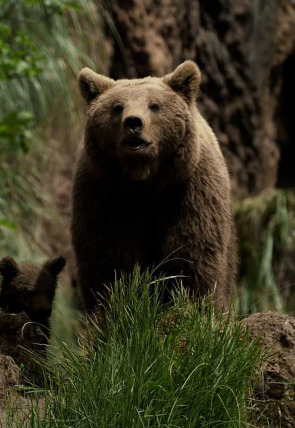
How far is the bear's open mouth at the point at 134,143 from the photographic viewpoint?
5188 millimetres

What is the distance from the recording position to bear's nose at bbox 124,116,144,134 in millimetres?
5121

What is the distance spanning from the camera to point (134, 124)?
16.9ft

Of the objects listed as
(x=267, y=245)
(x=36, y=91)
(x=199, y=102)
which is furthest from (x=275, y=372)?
(x=199, y=102)

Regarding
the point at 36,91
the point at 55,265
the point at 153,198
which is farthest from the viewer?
the point at 36,91

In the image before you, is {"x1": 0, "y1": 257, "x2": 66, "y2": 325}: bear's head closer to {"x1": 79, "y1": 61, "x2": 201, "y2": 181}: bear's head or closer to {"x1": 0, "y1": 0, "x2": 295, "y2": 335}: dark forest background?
{"x1": 79, "y1": 61, "x2": 201, "y2": 181}: bear's head

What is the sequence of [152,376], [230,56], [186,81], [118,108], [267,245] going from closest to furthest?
[152,376]
[118,108]
[186,81]
[267,245]
[230,56]

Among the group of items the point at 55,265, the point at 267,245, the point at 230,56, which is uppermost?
the point at 230,56

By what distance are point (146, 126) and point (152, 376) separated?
1685 millimetres

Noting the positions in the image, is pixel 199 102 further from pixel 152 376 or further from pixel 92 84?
pixel 152 376

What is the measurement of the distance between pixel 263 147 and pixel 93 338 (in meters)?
7.99

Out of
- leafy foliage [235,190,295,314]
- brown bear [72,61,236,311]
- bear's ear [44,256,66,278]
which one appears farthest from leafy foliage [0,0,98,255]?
brown bear [72,61,236,311]

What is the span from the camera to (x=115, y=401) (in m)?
4.00

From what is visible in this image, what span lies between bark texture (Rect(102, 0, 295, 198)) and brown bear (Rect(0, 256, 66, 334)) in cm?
579

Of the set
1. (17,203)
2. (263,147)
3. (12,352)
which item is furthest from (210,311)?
(263,147)
